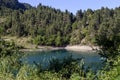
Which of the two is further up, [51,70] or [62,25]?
[62,25]

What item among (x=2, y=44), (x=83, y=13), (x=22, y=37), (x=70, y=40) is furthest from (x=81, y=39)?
(x=2, y=44)

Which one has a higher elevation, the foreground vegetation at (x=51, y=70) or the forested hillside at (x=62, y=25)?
the forested hillside at (x=62, y=25)

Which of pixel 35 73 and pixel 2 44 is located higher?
pixel 2 44

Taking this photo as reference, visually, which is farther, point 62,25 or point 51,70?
point 62,25

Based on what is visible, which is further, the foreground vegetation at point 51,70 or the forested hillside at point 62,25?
the forested hillside at point 62,25

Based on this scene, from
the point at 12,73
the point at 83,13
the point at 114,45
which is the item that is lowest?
the point at 12,73

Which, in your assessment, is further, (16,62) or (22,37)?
(22,37)

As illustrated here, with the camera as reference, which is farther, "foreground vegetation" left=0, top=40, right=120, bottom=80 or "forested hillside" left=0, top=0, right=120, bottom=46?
"forested hillside" left=0, top=0, right=120, bottom=46

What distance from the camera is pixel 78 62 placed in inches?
658

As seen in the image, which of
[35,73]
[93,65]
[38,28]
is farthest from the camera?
[38,28]

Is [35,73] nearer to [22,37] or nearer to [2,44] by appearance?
[2,44]

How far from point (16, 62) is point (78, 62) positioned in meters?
3.18

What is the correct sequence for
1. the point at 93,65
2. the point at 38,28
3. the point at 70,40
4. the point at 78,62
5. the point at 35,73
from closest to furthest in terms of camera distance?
the point at 35,73, the point at 78,62, the point at 93,65, the point at 70,40, the point at 38,28

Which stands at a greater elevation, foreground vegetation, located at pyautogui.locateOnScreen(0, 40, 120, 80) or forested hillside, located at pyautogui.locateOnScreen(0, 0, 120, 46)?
forested hillside, located at pyautogui.locateOnScreen(0, 0, 120, 46)
